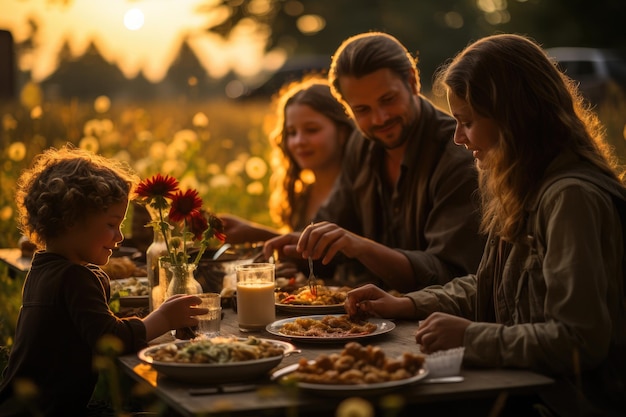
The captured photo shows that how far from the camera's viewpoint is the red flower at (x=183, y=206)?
334cm

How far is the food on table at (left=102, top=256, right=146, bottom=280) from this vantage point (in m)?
4.45

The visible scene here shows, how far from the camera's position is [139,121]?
28.5 feet

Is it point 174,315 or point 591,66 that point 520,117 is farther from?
point 591,66

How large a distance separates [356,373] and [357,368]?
0.07 m

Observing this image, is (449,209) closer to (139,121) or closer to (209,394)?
(209,394)

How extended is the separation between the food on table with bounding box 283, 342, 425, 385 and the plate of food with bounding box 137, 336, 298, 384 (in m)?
0.09

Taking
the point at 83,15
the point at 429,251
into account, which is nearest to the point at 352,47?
the point at 429,251

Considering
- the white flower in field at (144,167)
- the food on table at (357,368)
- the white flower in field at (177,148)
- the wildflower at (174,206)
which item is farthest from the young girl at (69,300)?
the white flower in field at (144,167)

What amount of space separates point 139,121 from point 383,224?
14.4 ft

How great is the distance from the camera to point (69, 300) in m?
2.99

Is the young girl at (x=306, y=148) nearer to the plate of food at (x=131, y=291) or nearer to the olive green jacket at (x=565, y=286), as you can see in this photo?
the plate of food at (x=131, y=291)

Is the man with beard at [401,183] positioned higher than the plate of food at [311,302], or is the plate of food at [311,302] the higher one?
the man with beard at [401,183]

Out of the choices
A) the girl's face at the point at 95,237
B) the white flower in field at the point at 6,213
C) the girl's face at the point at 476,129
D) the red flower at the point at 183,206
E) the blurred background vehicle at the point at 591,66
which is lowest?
the white flower in field at the point at 6,213

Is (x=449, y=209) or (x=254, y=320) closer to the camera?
(x=254, y=320)
